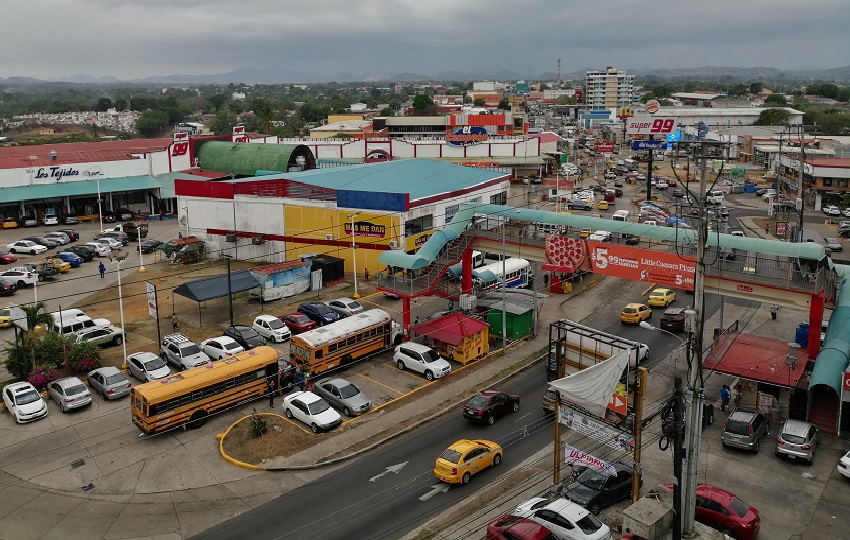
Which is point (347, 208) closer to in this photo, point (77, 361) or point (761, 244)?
point (77, 361)

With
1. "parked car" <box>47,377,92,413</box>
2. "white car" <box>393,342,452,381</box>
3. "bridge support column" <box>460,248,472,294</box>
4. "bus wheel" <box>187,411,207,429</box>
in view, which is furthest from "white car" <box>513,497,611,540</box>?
"bridge support column" <box>460,248,472,294</box>

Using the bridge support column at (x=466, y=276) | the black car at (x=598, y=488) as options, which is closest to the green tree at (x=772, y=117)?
the bridge support column at (x=466, y=276)

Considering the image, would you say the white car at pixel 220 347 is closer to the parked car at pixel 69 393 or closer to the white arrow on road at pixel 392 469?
the parked car at pixel 69 393

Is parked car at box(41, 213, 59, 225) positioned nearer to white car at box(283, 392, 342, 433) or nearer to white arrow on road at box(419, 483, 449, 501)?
white car at box(283, 392, 342, 433)

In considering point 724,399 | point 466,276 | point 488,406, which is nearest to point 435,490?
point 488,406

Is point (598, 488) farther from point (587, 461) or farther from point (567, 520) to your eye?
point (567, 520)
